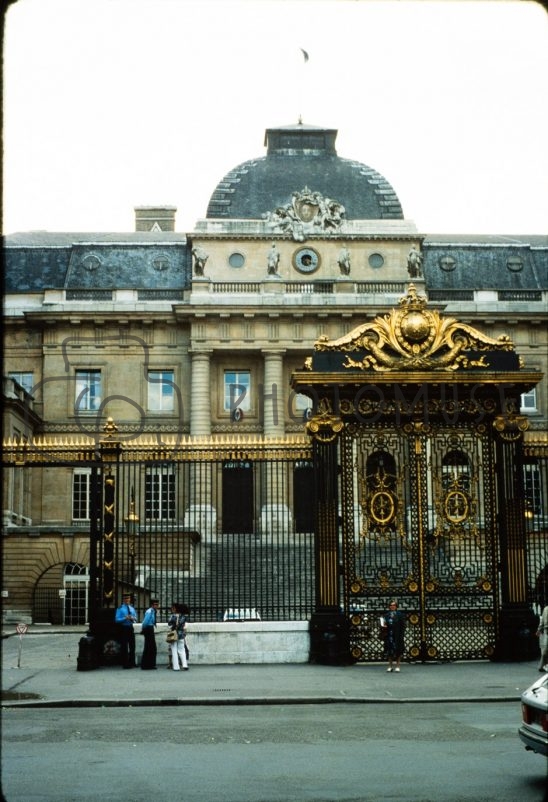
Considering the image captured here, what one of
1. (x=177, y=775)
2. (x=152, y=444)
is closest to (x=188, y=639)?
(x=152, y=444)

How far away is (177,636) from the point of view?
65.4 ft

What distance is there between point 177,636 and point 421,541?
445 centimetres

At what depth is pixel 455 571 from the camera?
19891 mm

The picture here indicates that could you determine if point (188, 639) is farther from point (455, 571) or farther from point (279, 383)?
point (279, 383)

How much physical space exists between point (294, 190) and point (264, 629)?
128 ft

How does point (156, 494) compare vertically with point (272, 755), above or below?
above

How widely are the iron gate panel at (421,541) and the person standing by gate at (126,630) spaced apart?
3678 millimetres

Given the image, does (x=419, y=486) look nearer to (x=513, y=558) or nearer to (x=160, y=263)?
(x=513, y=558)

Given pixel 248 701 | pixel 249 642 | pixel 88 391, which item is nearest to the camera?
pixel 248 701

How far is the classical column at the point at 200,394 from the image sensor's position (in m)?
52.5

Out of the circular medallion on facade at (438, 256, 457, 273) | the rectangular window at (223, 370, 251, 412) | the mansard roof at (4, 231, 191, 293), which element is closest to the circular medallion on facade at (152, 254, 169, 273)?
the mansard roof at (4, 231, 191, 293)

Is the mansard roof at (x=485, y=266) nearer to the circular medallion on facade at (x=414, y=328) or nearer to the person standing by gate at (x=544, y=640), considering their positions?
the circular medallion on facade at (x=414, y=328)

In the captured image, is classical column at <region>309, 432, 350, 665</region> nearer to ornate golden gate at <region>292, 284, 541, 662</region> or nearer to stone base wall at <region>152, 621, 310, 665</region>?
ornate golden gate at <region>292, 284, 541, 662</region>

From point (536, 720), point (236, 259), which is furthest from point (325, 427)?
point (236, 259)
